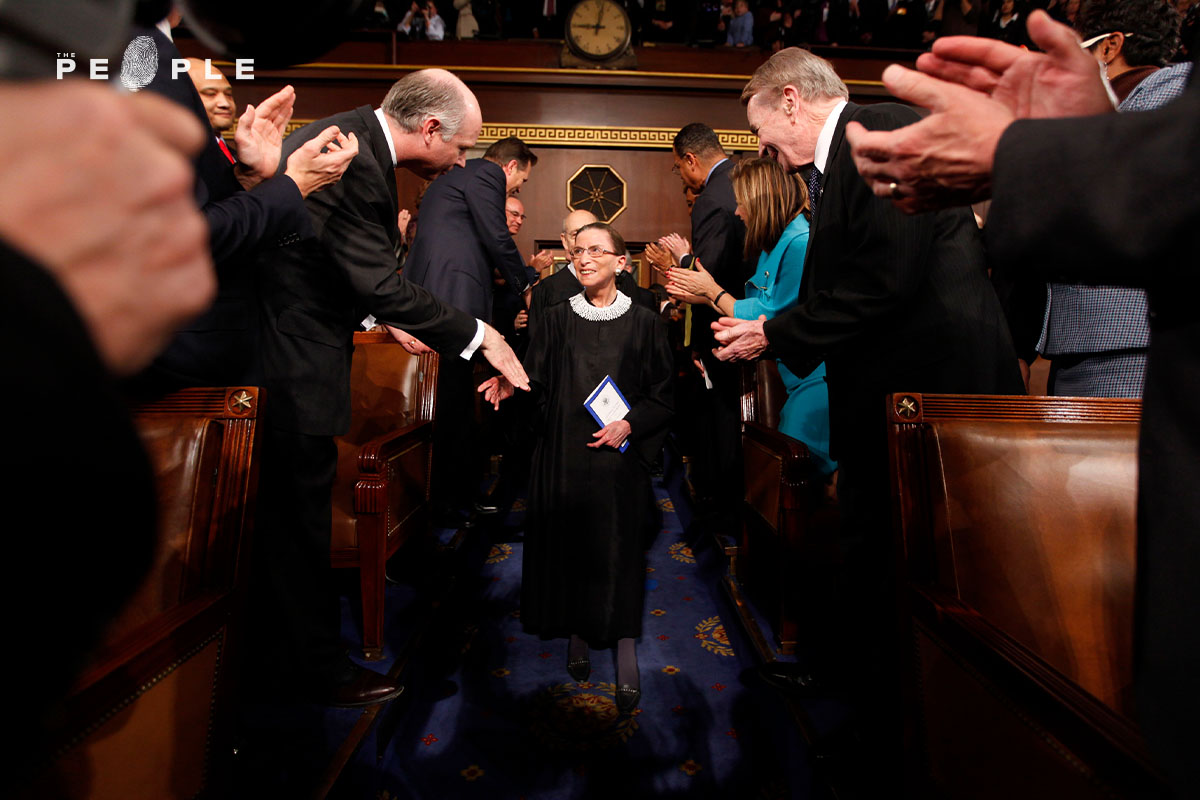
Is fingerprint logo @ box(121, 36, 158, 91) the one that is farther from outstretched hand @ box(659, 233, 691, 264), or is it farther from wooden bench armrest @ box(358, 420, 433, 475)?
outstretched hand @ box(659, 233, 691, 264)

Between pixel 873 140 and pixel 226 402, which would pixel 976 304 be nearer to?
pixel 873 140

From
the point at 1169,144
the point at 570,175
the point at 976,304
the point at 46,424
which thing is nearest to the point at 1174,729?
A: the point at 1169,144

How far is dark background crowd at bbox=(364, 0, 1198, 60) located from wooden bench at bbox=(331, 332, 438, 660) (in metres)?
5.71

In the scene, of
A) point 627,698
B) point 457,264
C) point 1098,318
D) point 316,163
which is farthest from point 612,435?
point 457,264

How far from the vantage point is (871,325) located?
1697mm

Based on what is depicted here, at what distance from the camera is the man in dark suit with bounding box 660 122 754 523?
3545 millimetres

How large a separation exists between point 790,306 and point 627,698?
1534 millimetres

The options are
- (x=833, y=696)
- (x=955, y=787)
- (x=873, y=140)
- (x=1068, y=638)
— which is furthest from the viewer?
(x=833, y=696)

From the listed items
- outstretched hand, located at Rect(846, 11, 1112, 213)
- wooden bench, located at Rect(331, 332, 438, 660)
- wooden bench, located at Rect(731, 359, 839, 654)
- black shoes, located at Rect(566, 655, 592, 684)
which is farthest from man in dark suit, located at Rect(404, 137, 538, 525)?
outstretched hand, located at Rect(846, 11, 1112, 213)

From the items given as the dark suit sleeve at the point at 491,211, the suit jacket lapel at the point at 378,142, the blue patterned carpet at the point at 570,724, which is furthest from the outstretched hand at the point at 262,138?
the dark suit sleeve at the point at 491,211

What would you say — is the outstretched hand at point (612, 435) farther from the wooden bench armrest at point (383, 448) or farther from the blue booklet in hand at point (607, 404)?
the wooden bench armrest at point (383, 448)

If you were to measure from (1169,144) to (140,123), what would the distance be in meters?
0.67

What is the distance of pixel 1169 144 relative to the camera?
1.61ft

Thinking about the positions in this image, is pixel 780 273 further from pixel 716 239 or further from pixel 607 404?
pixel 716 239
